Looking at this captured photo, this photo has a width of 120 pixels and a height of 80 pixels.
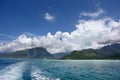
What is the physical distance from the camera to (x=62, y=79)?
33750 millimetres

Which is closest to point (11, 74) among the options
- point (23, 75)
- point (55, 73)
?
point (23, 75)

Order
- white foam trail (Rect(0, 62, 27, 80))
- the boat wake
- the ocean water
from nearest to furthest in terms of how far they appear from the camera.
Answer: white foam trail (Rect(0, 62, 27, 80))
the boat wake
the ocean water

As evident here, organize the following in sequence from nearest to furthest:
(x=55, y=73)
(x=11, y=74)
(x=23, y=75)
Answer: (x=23, y=75) → (x=11, y=74) → (x=55, y=73)

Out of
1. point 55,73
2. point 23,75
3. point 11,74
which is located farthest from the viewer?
point 55,73

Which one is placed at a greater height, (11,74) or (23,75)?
(11,74)

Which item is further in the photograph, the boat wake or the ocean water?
the ocean water

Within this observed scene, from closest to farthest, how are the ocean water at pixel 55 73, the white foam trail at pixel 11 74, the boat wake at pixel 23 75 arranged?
1. the white foam trail at pixel 11 74
2. the boat wake at pixel 23 75
3. the ocean water at pixel 55 73

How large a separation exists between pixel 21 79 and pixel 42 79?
13.3ft

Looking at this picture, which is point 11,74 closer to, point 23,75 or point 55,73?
point 23,75

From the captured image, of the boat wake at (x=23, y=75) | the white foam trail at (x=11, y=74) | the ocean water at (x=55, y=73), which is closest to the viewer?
the white foam trail at (x=11, y=74)

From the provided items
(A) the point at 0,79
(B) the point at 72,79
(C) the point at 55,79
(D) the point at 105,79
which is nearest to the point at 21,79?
(A) the point at 0,79

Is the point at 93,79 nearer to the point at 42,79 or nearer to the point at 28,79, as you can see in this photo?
the point at 42,79

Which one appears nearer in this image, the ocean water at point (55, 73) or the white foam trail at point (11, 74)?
the white foam trail at point (11, 74)

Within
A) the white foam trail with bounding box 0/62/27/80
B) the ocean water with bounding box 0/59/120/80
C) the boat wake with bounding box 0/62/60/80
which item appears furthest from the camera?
the ocean water with bounding box 0/59/120/80
